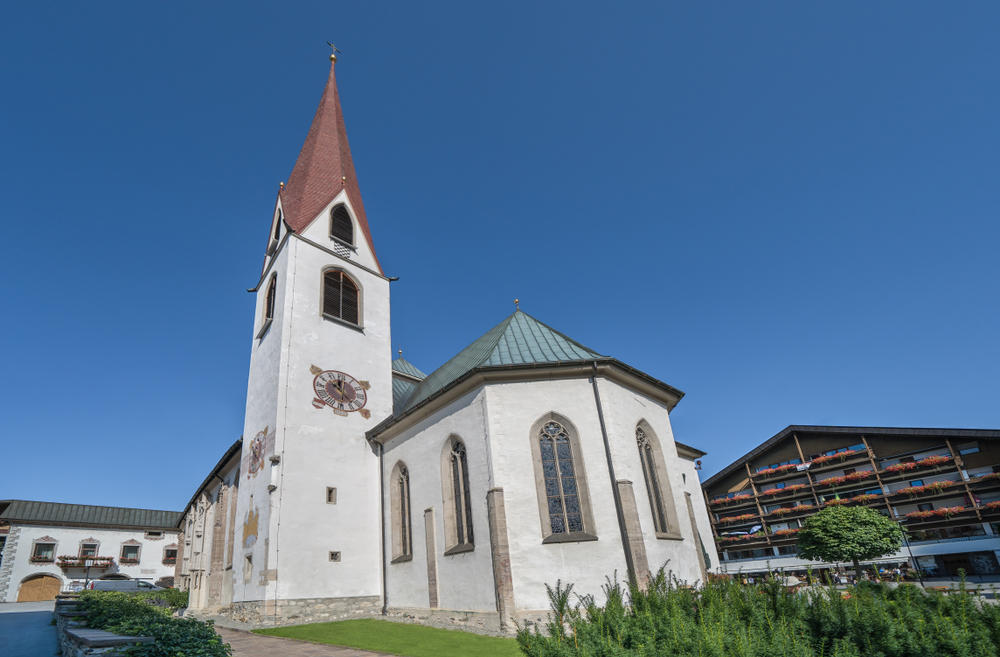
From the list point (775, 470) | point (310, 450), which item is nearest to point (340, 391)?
point (310, 450)

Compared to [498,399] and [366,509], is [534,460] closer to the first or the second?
[498,399]

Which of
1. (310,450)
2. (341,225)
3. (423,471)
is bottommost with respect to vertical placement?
(423,471)

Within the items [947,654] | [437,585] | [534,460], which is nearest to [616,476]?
[534,460]

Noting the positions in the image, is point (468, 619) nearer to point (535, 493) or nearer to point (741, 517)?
point (535, 493)

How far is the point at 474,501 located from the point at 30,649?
1021cm

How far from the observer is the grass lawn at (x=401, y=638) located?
437 inches

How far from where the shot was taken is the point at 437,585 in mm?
15672

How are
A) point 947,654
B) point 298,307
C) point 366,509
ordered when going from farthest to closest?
1. point 298,307
2. point 366,509
3. point 947,654

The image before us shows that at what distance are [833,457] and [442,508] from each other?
35769 mm

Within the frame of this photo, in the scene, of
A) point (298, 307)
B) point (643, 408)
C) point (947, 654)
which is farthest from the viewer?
point (298, 307)

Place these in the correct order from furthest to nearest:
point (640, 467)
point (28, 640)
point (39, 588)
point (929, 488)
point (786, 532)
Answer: point (39, 588) < point (786, 532) < point (929, 488) < point (640, 467) < point (28, 640)

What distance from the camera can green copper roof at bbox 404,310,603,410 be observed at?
16.4m

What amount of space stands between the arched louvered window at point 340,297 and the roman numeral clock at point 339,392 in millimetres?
2776

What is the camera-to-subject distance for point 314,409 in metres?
19.7
